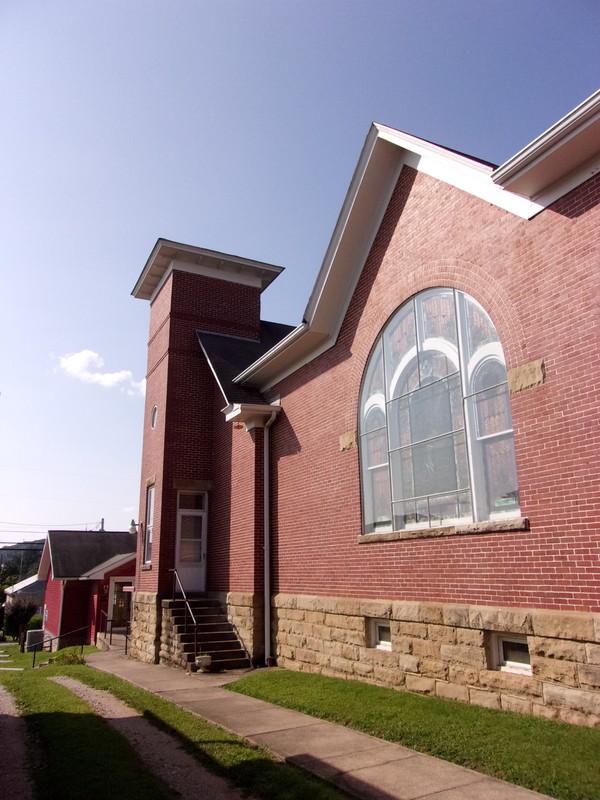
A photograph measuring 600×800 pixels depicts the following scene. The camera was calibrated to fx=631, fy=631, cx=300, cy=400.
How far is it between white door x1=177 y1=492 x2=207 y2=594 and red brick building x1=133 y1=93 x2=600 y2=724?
0.66 m

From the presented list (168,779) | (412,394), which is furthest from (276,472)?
(168,779)

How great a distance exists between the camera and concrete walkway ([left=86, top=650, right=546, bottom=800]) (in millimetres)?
5152

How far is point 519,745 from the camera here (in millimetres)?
5973

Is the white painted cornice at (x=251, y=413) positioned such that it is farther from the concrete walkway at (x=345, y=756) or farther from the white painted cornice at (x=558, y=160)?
the white painted cornice at (x=558, y=160)

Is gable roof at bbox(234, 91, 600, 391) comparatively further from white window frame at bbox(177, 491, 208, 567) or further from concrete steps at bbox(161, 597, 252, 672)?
concrete steps at bbox(161, 597, 252, 672)

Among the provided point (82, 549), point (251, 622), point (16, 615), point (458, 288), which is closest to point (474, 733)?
point (458, 288)

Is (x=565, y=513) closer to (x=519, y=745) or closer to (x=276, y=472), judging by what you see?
(x=519, y=745)

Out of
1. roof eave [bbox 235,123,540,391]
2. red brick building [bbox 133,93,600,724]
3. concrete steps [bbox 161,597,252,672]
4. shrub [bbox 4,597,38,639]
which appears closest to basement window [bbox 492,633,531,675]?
red brick building [bbox 133,93,600,724]

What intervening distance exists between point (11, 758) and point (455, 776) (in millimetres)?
4665

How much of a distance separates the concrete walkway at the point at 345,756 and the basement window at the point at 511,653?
1.86 m

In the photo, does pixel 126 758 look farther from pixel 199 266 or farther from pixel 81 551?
pixel 81 551

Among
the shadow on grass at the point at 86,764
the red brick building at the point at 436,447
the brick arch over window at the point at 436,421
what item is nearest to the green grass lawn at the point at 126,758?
the shadow on grass at the point at 86,764

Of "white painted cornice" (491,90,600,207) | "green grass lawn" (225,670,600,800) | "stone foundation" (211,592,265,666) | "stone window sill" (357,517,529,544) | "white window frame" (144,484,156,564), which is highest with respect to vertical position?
"white painted cornice" (491,90,600,207)

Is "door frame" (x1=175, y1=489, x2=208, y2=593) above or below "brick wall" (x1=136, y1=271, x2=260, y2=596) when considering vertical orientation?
below
